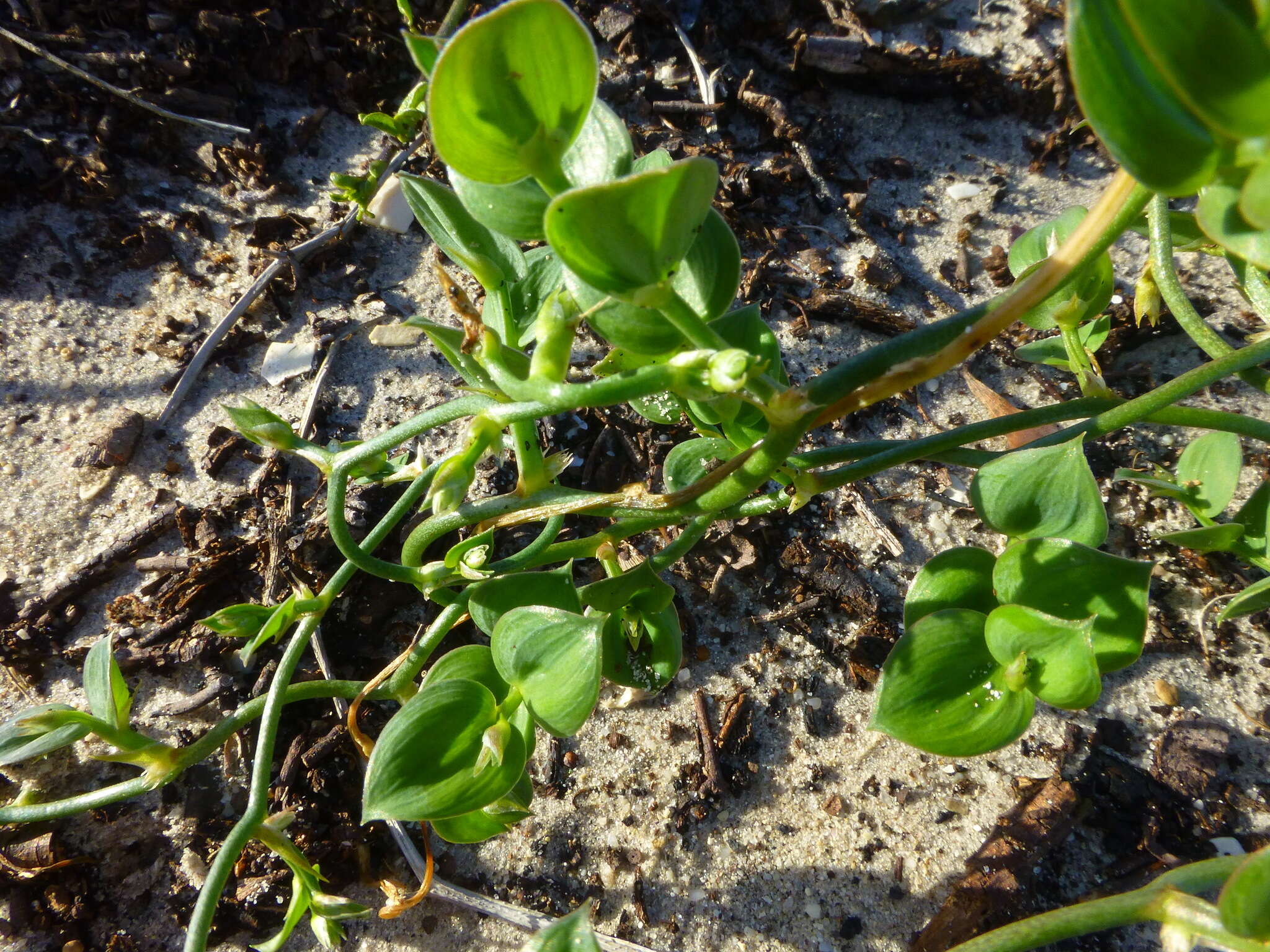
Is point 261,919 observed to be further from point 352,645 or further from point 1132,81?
point 1132,81

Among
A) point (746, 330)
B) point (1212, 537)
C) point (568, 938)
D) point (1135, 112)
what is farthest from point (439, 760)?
point (1212, 537)

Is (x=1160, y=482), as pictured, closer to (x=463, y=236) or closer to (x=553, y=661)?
(x=553, y=661)

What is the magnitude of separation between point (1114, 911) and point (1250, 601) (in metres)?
0.59

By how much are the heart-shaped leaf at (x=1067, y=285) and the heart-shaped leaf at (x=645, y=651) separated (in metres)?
0.63

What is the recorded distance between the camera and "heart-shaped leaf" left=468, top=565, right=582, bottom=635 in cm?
89

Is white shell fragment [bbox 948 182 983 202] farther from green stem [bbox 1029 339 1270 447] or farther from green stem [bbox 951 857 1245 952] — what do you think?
green stem [bbox 951 857 1245 952]

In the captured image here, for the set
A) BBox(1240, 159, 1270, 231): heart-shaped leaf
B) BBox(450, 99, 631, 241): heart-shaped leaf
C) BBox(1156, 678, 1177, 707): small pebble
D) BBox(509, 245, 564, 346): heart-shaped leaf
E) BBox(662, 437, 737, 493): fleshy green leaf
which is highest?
BBox(450, 99, 631, 241): heart-shaped leaf

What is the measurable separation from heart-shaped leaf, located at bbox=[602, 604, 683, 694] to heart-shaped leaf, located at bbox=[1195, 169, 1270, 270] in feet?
2.25

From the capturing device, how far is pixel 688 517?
0.90m

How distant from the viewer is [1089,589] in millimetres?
829

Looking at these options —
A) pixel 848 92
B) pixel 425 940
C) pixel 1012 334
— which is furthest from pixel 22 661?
pixel 848 92

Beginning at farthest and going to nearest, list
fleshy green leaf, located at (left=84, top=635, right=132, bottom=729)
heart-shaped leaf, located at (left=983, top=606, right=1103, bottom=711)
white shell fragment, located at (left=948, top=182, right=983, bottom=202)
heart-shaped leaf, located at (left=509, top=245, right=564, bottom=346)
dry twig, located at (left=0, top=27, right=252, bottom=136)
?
white shell fragment, located at (left=948, top=182, right=983, bottom=202) → dry twig, located at (left=0, top=27, right=252, bottom=136) → heart-shaped leaf, located at (left=509, top=245, right=564, bottom=346) → fleshy green leaf, located at (left=84, top=635, right=132, bottom=729) → heart-shaped leaf, located at (left=983, top=606, right=1103, bottom=711)

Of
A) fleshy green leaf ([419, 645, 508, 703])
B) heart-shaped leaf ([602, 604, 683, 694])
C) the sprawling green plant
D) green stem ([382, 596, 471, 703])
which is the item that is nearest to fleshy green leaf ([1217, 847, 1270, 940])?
the sprawling green plant

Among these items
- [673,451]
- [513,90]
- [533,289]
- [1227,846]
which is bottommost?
[1227,846]
